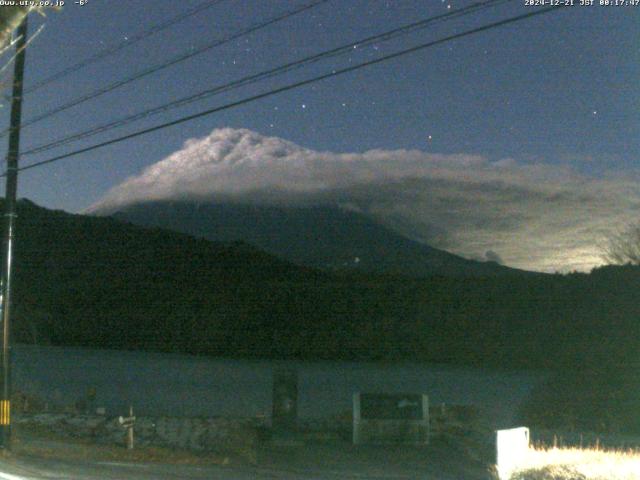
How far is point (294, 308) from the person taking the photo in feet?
162

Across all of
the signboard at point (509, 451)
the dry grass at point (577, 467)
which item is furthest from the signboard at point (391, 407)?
the signboard at point (509, 451)

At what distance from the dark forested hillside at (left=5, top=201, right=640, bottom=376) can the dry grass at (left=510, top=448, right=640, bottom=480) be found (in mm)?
18230

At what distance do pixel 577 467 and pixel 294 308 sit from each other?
125 ft

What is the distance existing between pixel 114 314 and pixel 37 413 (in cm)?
3149

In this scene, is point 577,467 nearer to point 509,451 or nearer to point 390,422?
point 509,451

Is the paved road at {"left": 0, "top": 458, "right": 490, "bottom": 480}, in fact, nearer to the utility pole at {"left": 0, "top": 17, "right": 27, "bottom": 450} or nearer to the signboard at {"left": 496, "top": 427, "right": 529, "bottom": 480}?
the signboard at {"left": 496, "top": 427, "right": 529, "bottom": 480}

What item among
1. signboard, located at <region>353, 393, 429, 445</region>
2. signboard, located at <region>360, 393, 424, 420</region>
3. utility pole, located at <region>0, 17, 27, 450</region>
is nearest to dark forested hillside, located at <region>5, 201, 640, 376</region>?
signboard, located at <region>360, 393, 424, 420</region>

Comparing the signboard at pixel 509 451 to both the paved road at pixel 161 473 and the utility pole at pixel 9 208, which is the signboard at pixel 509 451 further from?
the utility pole at pixel 9 208

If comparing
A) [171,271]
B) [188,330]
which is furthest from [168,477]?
[171,271]

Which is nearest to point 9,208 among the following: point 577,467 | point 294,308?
point 577,467

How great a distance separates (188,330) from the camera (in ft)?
164

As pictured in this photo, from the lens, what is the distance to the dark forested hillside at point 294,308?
130 feet

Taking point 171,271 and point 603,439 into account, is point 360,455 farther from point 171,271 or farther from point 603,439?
point 171,271

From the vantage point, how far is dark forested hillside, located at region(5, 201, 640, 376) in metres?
39.6
